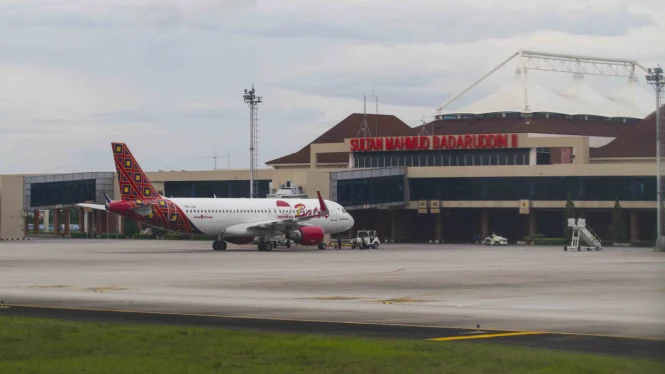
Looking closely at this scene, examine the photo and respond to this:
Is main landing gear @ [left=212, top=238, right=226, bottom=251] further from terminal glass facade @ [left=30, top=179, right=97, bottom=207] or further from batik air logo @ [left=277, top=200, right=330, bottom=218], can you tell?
terminal glass facade @ [left=30, top=179, right=97, bottom=207]

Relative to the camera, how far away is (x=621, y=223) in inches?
4331

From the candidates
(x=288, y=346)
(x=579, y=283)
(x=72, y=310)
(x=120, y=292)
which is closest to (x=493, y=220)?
Answer: (x=579, y=283)

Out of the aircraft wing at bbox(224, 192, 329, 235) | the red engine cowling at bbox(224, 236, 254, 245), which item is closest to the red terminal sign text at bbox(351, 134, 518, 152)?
the aircraft wing at bbox(224, 192, 329, 235)

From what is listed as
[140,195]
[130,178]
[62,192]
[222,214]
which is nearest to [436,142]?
[62,192]

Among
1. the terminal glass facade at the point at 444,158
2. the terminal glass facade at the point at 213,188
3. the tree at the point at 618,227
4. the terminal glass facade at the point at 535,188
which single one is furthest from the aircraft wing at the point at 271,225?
the terminal glass facade at the point at 444,158

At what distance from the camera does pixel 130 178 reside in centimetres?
8275

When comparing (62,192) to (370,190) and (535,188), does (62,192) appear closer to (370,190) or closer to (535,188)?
(370,190)

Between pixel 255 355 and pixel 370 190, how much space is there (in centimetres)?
9610

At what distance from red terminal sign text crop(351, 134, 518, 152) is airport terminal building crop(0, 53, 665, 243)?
115 millimetres

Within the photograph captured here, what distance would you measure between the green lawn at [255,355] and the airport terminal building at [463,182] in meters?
85.6

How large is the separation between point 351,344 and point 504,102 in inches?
5006

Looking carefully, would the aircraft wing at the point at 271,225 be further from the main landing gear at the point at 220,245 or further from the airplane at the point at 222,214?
the main landing gear at the point at 220,245

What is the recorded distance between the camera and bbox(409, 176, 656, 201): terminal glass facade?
366ft

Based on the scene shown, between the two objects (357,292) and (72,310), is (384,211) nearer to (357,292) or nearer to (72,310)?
(357,292)
